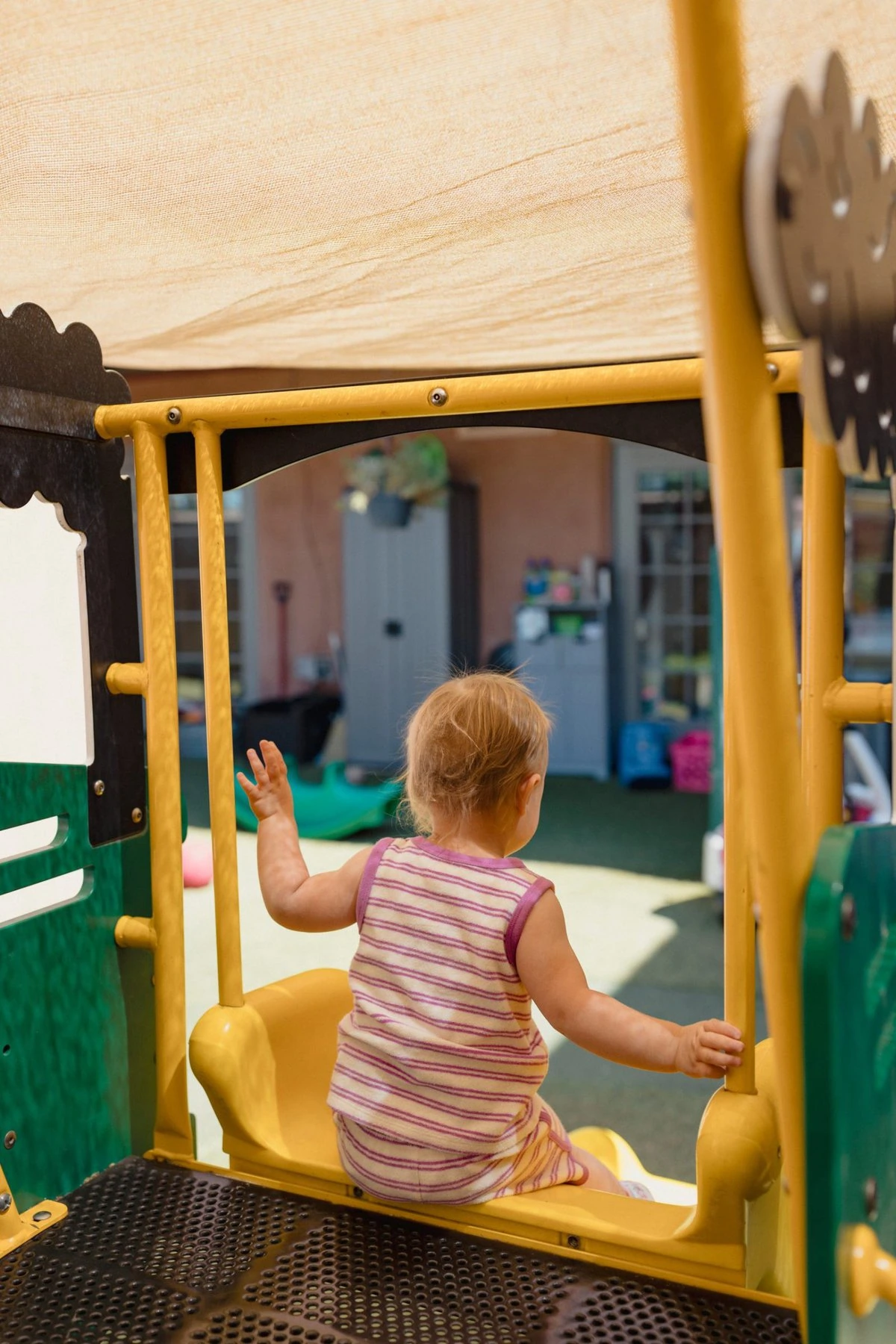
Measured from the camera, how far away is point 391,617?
24.3 ft

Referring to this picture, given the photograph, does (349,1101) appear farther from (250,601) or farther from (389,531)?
(250,601)

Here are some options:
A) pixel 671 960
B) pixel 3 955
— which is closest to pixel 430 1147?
pixel 3 955

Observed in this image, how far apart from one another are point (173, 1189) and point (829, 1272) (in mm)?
976

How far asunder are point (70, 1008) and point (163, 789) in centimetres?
Answer: 30

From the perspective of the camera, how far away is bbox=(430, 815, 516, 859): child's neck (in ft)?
4.46

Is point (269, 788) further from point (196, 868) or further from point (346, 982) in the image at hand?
point (196, 868)

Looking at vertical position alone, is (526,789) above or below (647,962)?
above

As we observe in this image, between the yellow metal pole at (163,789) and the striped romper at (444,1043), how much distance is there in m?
0.29

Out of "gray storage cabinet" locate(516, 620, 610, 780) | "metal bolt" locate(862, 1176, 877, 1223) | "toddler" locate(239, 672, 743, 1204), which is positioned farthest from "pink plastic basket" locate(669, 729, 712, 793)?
"metal bolt" locate(862, 1176, 877, 1223)

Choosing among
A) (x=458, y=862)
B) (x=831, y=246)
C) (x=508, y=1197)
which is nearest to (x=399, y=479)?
(x=458, y=862)

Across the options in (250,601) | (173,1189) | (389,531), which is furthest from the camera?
(250,601)

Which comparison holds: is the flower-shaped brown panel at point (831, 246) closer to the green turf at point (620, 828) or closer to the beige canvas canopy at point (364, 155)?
the beige canvas canopy at point (364, 155)

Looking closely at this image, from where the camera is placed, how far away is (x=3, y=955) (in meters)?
1.36

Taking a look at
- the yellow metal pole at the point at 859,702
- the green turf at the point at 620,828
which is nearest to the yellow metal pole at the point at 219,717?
the yellow metal pole at the point at 859,702
